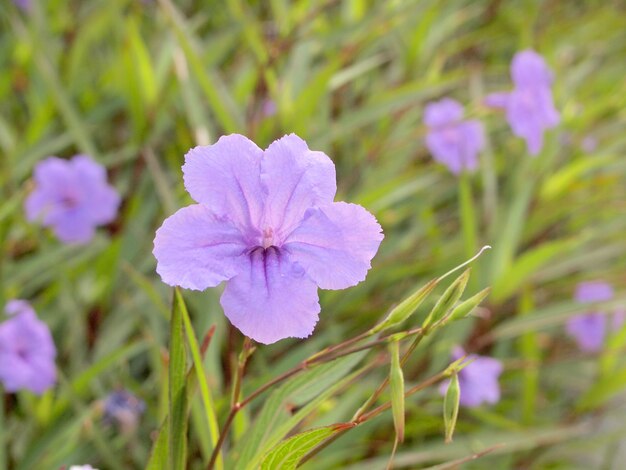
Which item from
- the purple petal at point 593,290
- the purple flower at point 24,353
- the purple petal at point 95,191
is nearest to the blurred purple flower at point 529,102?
the purple petal at point 593,290

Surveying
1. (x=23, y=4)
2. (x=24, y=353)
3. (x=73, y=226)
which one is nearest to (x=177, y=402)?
(x=24, y=353)

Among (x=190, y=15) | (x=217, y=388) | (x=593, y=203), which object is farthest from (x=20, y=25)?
(x=593, y=203)

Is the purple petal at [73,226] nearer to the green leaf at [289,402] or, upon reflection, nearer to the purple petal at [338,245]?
the green leaf at [289,402]

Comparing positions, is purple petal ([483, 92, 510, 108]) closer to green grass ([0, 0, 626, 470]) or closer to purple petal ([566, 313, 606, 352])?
green grass ([0, 0, 626, 470])

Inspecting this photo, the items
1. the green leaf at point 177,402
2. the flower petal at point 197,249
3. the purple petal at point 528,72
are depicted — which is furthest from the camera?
the purple petal at point 528,72

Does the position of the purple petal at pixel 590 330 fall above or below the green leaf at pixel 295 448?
below

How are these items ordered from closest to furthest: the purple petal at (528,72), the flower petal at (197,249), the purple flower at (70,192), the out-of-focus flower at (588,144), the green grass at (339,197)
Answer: the flower petal at (197,249) → the green grass at (339,197) → the purple flower at (70,192) → the purple petal at (528,72) → the out-of-focus flower at (588,144)

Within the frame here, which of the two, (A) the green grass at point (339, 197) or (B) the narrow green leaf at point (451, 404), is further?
(A) the green grass at point (339, 197)

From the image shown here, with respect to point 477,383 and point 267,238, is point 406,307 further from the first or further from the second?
point 477,383
